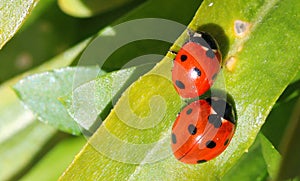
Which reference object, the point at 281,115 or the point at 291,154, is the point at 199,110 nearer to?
the point at 281,115

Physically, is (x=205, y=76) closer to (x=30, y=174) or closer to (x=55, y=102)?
(x=55, y=102)

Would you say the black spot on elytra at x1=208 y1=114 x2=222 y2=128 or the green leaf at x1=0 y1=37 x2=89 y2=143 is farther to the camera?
the green leaf at x1=0 y1=37 x2=89 y2=143

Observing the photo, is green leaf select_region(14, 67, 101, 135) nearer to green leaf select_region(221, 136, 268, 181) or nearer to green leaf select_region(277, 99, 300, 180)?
green leaf select_region(221, 136, 268, 181)

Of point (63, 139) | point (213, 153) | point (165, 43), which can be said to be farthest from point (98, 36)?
point (213, 153)

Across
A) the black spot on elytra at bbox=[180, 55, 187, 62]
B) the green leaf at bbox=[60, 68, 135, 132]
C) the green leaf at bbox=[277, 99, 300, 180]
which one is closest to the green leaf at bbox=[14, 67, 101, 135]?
the green leaf at bbox=[60, 68, 135, 132]

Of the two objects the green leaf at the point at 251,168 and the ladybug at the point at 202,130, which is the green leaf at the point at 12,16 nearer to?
the ladybug at the point at 202,130

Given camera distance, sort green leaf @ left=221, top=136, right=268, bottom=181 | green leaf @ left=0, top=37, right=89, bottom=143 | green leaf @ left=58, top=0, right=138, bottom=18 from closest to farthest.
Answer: green leaf @ left=221, top=136, right=268, bottom=181
green leaf @ left=58, top=0, right=138, bottom=18
green leaf @ left=0, top=37, right=89, bottom=143
